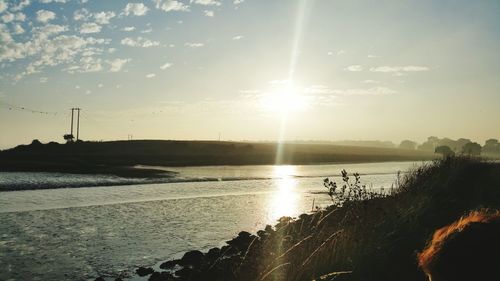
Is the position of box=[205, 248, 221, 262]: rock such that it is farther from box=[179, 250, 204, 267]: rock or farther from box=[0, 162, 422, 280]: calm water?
box=[0, 162, 422, 280]: calm water

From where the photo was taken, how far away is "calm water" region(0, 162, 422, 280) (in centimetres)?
1434

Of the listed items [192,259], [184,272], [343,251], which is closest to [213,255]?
[192,259]

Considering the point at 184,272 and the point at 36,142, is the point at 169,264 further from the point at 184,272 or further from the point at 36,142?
the point at 36,142

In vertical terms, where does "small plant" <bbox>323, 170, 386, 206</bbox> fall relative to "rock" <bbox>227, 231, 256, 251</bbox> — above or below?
above

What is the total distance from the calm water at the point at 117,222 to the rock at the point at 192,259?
114cm

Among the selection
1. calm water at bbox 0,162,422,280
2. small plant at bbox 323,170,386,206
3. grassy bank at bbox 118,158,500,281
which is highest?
small plant at bbox 323,170,386,206

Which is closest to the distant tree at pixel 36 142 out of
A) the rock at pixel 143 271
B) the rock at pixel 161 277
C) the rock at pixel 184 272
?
the rock at pixel 143 271

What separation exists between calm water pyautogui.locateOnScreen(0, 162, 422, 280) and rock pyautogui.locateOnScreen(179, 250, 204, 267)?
1.14 metres

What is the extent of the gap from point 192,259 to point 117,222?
29.3 ft

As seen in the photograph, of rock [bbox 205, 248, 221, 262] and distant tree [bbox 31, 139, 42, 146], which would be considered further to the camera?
distant tree [bbox 31, 139, 42, 146]

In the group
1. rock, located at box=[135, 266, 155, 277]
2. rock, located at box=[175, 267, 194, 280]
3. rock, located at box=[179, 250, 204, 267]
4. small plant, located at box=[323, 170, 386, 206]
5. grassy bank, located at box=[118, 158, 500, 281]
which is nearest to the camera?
grassy bank, located at box=[118, 158, 500, 281]

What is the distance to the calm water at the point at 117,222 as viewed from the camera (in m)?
14.3

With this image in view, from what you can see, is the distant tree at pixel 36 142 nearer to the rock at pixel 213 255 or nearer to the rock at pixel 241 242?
the rock at pixel 241 242

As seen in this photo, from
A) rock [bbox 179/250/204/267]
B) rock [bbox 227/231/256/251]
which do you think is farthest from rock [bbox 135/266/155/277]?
rock [bbox 227/231/256/251]
